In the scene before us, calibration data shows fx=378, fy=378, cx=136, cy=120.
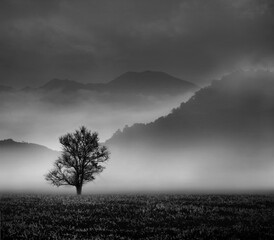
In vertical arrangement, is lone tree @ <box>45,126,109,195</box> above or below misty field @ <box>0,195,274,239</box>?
above

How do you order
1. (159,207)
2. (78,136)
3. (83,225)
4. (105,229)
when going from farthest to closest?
1. (78,136)
2. (159,207)
3. (83,225)
4. (105,229)

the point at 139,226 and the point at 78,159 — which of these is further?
the point at 78,159

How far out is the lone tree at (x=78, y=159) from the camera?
4972 cm

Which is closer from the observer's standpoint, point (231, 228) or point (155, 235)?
point (155, 235)

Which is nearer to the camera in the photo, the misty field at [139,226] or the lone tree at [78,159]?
the misty field at [139,226]

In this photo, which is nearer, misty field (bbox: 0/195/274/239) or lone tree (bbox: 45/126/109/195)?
misty field (bbox: 0/195/274/239)

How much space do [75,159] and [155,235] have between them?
37884mm

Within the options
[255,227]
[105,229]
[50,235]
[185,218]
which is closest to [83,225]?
[105,229]

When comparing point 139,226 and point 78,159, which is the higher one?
point 78,159

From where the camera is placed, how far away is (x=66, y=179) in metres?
50.7

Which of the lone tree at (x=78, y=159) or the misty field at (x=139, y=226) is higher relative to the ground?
the lone tree at (x=78, y=159)

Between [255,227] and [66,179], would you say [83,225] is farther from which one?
[66,179]

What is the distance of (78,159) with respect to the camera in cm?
5116

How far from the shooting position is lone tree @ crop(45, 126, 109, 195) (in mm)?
49719
